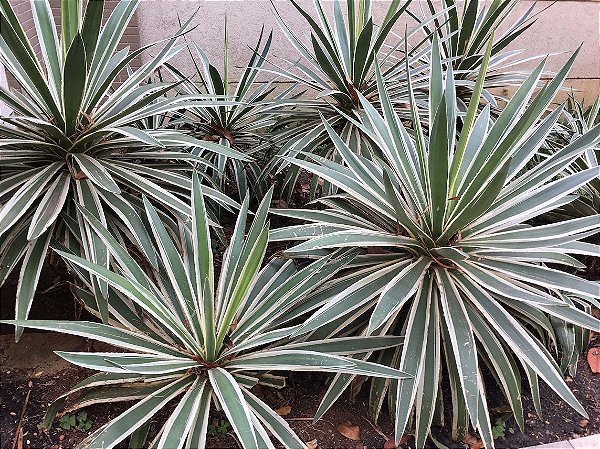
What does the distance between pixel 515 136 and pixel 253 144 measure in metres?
1.56

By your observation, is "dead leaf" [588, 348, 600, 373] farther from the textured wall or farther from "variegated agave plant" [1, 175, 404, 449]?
the textured wall

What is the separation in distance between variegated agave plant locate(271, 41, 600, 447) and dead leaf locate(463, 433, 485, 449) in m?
0.07

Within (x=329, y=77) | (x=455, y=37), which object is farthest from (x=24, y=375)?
(x=455, y=37)

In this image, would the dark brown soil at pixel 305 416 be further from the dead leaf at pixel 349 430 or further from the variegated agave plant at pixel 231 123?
the variegated agave plant at pixel 231 123

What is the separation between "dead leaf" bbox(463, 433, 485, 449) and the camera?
6.18 feet

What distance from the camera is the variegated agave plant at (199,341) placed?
1.41m

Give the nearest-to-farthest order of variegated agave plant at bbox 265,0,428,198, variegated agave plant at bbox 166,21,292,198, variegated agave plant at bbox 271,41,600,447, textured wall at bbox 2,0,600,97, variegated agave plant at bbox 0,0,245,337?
variegated agave plant at bbox 271,41,600,447 → variegated agave plant at bbox 0,0,245,337 → variegated agave plant at bbox 265,0,428,198 → variegated agave plant at bbox 166,21,292,198 → textured wall at bbox 2,0,600,97

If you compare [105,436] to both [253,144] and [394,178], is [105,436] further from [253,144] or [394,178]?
[253,144]

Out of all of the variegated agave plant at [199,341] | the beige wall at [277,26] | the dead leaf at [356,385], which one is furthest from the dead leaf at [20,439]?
the beige wall at [277,26]

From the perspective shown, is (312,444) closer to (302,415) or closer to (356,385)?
(302,415)

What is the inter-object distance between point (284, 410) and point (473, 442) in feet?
2.33

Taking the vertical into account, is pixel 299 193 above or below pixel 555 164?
below

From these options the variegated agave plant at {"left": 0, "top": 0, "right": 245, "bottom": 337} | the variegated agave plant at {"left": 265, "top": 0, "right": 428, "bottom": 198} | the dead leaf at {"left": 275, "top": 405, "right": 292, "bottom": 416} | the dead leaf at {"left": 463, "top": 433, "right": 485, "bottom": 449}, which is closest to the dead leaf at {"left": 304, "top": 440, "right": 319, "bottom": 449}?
the dead leaf at {"left": 275, "top": 405, "right": 292, "bottom": 416}

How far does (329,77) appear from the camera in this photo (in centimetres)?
257
